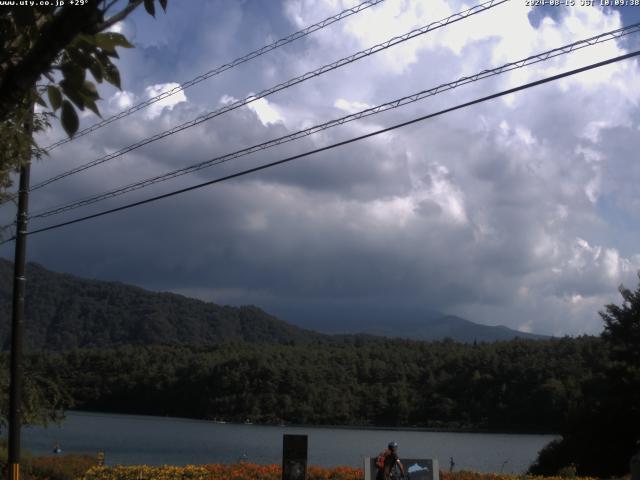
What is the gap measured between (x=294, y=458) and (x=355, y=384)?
216ft

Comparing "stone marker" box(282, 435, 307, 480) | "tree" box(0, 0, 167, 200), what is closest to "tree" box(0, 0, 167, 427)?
"tree" box(0, 0, 167, 200)

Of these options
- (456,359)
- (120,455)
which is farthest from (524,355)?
(120,455)

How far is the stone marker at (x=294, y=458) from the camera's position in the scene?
1476 cm

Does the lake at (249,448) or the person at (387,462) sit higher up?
the person at (387,462)

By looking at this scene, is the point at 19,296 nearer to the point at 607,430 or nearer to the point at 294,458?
the point at 294,458

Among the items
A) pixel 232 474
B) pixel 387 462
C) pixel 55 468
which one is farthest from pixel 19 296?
pixel 387 462

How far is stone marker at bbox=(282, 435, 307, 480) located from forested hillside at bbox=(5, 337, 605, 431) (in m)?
46.2

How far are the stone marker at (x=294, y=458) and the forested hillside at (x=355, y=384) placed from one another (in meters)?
46.2

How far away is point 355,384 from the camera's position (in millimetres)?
79812

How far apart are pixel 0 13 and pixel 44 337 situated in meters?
193

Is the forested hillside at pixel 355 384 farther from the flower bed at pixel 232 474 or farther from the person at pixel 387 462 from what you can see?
the person at pixel 387 462

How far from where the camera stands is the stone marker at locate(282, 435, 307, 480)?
48.4 ft

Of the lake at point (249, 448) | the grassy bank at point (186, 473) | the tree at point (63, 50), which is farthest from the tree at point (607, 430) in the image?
the tree at point (63, 50)

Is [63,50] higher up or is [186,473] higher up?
[63,50]
